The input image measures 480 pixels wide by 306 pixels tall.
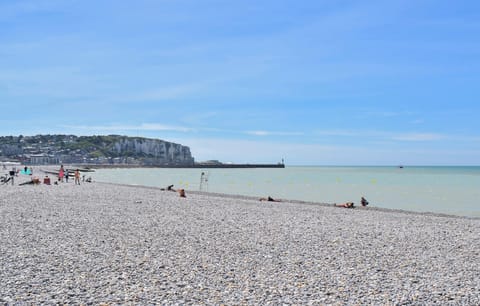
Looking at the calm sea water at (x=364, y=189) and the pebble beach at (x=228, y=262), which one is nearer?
the pebble beach at (x=228, y=262)

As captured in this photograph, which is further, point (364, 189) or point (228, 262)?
point (364, 189)

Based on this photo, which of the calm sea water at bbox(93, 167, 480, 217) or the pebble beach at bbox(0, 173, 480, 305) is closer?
the pebble beach at bbox(0, 173, 480, 305)

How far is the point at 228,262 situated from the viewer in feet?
29.4

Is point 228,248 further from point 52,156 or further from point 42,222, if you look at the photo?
point 52,156

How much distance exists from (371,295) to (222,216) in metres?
10.3

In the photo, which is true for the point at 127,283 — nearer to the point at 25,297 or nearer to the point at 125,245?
the point at 25,297

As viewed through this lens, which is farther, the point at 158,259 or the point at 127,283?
the point at 158,259

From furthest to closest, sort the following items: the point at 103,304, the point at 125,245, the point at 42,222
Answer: the point at 42,222, the point at 125,245, the point at 103,304

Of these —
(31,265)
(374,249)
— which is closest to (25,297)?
(31,265)

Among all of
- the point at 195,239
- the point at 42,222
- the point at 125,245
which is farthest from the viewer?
the point at 42,222

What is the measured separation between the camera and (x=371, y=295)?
6875 millimetres

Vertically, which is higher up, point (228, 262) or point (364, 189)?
point (228, 262)

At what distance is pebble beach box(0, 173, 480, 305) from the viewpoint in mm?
6715

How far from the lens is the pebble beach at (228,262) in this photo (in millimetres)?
6715
